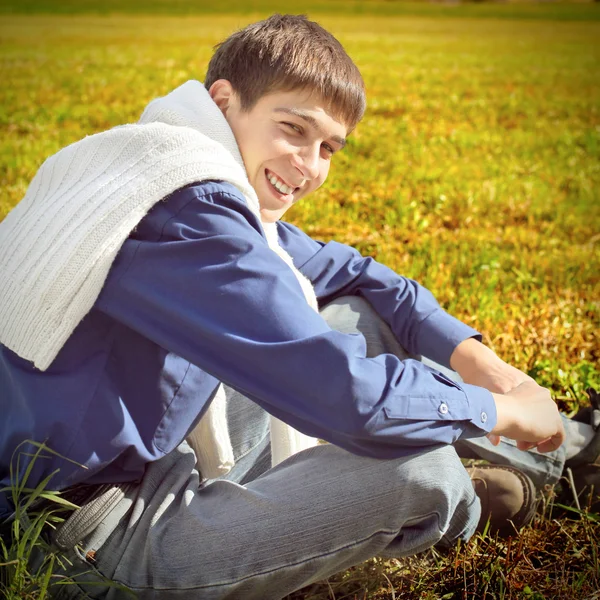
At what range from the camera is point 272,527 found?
6.25ft

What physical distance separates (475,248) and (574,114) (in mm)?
6660

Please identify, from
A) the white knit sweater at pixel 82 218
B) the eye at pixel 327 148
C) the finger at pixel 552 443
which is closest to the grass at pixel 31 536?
the white knit sweater at pixel 82 218

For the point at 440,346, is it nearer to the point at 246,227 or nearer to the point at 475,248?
the point at 246,227

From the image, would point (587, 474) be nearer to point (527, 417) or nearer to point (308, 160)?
point (527, 417)

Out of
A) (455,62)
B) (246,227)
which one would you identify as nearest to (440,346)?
(246,227)

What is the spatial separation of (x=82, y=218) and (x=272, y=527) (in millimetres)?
844

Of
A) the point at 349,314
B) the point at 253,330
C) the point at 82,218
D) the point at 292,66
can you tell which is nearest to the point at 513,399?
the point at 349,314

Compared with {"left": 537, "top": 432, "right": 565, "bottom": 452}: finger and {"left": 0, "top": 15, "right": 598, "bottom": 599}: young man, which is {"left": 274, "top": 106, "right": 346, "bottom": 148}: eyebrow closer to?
{"left": 0, "top": 15, "right": 598, "bottom": 599}: young man

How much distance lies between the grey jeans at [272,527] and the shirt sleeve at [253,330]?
0.33ft

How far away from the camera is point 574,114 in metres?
10.8

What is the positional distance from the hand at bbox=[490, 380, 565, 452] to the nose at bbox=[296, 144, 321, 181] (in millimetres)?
812

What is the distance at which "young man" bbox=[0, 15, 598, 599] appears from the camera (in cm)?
176

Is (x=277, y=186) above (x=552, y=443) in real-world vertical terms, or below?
above

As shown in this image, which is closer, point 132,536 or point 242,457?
point 132,536
